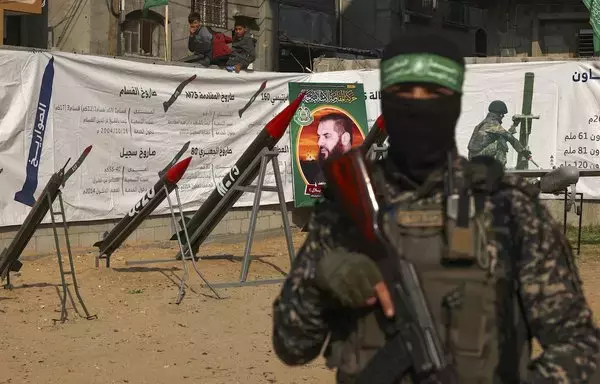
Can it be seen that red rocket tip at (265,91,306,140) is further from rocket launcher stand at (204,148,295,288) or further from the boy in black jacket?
the boy in black jacket

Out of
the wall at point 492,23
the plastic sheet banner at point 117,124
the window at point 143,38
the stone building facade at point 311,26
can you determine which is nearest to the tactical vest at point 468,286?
the plastic sheet banner at point 117,124

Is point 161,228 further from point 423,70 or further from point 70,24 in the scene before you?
point 423,70

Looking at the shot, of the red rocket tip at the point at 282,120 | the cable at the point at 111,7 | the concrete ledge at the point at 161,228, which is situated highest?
the cable at the point at 111,7

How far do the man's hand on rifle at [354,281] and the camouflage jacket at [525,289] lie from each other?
10 centimetres

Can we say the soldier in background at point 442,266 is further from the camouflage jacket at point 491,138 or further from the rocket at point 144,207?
the camouflage jacket at point 491,138

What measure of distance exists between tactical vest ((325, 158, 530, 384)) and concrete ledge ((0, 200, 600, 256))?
842 cm

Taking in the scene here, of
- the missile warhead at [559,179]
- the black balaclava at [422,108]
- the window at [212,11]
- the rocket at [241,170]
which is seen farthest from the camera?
the window at [212,11]

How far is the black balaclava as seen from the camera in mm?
2270

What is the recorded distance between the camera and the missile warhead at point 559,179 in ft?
36.0

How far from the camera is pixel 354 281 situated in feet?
6.95

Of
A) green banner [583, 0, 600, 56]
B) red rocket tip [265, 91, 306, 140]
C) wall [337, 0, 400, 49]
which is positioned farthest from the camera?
wall [337, 0, 400, 49]

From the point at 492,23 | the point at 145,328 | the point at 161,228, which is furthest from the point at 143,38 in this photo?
the point at 145,328

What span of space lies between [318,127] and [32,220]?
6265 millimetres

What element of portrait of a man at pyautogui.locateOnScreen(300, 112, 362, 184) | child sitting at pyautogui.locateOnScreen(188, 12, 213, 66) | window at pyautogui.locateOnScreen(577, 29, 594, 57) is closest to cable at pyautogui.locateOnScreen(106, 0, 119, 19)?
child sitting at pyautogui.locateOnScreen(188, 12, 213, 66)
